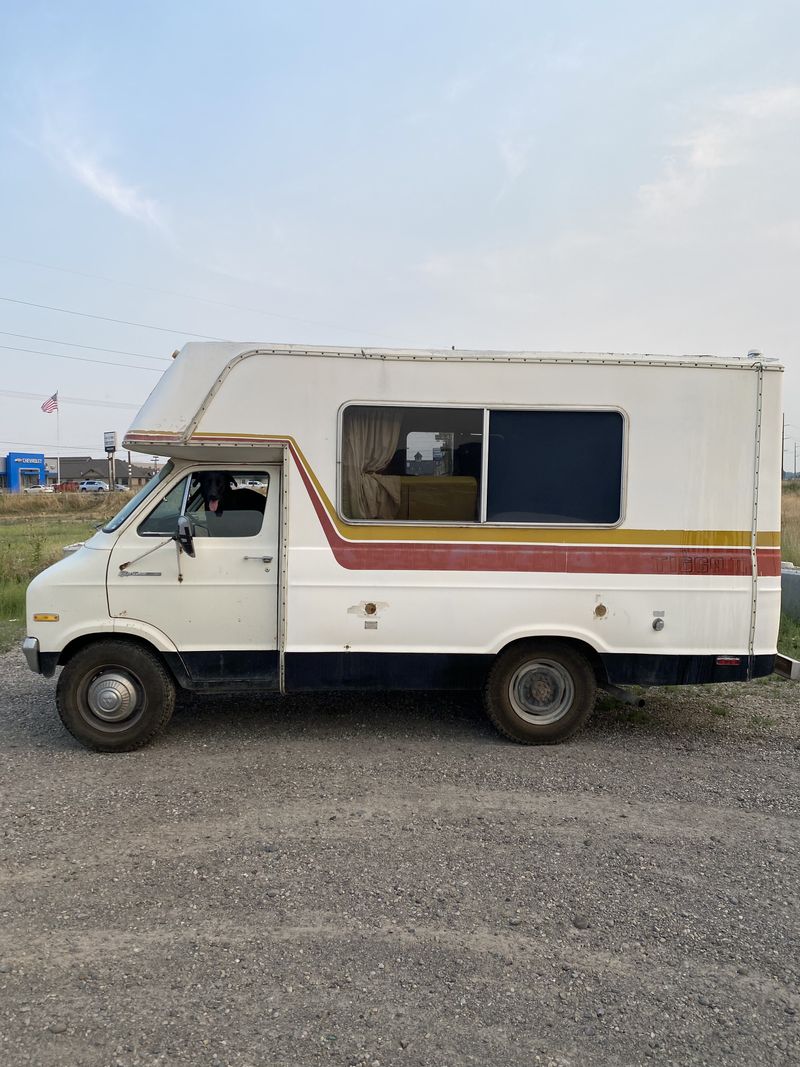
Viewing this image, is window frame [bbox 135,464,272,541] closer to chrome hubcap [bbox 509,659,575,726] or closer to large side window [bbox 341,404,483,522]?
large side window [bbox 341,404,483,522]

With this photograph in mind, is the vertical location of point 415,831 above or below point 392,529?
A: below

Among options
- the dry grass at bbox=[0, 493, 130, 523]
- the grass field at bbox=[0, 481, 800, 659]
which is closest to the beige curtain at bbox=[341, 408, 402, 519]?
the grass field at bbox=[0, 481, 800, 659]

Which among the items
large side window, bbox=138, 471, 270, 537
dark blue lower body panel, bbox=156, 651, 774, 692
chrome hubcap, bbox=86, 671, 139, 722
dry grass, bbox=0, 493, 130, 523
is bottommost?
chrome hubcap, bbox=86, 671, 139, 722

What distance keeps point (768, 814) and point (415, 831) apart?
84.4 inches

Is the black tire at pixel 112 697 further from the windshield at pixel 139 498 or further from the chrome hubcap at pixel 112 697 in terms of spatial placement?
the windshield at pixel 139 498

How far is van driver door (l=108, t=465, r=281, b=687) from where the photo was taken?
5559 mm

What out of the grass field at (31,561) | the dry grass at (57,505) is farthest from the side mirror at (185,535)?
the dry grass at (57,505)

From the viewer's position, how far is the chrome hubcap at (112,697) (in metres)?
5.52

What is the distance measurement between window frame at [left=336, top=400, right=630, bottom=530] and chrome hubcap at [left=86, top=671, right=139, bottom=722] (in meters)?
1.96

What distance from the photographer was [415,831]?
14.2 ft

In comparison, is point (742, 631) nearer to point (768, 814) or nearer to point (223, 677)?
point (768, 814)

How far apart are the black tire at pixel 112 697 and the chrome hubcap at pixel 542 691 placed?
8.47ft

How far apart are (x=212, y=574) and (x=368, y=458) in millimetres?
1398

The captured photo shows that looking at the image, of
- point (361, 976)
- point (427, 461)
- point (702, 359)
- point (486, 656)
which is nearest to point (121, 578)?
point (427, 461)
